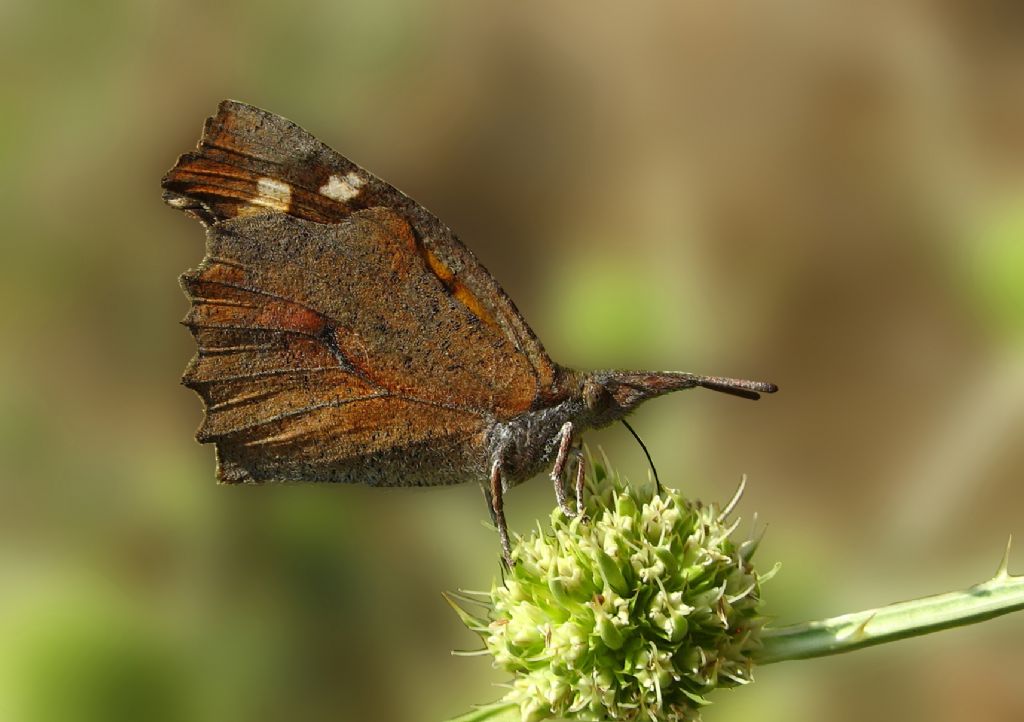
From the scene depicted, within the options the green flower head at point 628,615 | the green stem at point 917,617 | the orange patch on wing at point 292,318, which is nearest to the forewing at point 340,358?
the orange patch on wing at point 292,318

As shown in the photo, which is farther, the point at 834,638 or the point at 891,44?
the point at 891,44

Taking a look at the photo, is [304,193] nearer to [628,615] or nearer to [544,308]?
[628,615]

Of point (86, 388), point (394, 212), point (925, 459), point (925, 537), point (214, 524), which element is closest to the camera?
point (394, 212)

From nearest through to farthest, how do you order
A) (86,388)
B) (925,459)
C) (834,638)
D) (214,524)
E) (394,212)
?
(834,638), (394,212), (214,524), (86,388), (925,459)

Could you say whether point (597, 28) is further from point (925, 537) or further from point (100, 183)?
point (925, 537)

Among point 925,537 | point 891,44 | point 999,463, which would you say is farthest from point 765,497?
point 891,44
